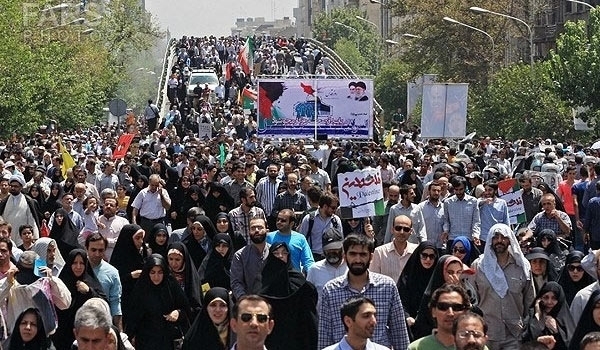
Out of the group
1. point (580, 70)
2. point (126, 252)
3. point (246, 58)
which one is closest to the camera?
point (126, 252)

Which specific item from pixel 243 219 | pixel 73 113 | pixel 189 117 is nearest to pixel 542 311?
pixel 243 219

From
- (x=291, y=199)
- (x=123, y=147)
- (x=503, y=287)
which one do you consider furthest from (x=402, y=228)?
(x=123, y=147)

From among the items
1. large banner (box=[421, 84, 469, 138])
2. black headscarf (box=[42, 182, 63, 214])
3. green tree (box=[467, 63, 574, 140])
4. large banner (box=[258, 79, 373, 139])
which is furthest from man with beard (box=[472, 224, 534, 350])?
green tree (box=[467, 63, 574, 140])

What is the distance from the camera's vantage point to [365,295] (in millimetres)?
9555

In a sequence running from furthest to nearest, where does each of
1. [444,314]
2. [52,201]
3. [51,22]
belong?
[51,22], [52,201], [444,314]

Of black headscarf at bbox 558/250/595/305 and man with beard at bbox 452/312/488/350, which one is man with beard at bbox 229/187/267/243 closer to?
black headscarf at bbox 558/250/595/305

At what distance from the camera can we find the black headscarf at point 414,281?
38.0 ft

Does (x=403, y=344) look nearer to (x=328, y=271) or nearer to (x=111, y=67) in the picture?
(x=328, y=271)

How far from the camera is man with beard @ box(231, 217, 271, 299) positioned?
12.6 meters

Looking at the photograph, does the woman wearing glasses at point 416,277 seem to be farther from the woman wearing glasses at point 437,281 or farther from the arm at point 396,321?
the arm at point 396,321

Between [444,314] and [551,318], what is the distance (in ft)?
8.90

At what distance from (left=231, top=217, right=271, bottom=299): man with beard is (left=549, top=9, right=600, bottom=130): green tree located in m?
29.4

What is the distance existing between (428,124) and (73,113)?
31032 millimetres

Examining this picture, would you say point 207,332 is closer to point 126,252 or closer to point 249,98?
point 126,252
